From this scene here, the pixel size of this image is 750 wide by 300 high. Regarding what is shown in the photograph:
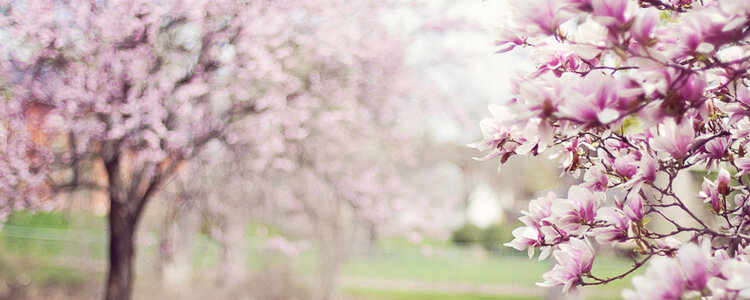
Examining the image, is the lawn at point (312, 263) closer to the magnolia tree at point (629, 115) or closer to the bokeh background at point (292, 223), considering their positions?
the bokeh background at point (292, 223)

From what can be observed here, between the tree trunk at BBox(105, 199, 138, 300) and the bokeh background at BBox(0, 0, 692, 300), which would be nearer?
the tree trunk at BBox(105, 199, 138, 300)

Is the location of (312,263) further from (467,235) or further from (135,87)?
(467,235)

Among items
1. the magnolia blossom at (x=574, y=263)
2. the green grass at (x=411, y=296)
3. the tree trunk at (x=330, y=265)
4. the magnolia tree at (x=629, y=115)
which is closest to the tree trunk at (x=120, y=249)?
the tree trunk at (x=330, y=265)

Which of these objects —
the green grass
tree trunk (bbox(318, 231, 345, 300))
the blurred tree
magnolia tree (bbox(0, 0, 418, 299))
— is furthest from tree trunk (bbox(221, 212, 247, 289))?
the blurred tree

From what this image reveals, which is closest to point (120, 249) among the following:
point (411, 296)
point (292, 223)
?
point (292, 223)

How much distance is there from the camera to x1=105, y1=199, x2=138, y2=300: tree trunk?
5668 millimetres

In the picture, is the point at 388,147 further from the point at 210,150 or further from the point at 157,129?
the point at 157,129

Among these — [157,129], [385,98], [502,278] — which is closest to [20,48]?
[157,129]

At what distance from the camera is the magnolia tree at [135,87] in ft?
16.0

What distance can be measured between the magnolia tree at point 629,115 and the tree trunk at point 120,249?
465 centimetres

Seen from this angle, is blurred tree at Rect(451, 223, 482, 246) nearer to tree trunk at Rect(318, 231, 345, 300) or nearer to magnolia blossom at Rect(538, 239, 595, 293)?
tree trunk at Rect(318, 231, 345, 300)

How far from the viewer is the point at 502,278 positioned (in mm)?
16344

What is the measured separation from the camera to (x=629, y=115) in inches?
52.0

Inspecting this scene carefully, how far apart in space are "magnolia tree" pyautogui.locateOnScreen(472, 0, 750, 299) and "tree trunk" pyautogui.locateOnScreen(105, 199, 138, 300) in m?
4.65
